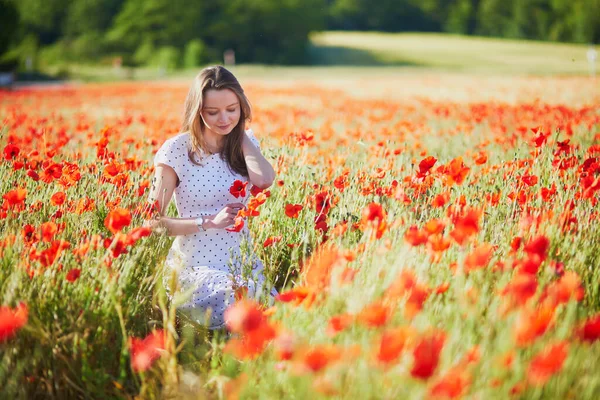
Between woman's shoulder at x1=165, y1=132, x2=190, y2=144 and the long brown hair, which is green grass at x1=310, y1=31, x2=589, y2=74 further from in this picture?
woman's shoulder at x1=165, y1=132, x2=190, y2=144

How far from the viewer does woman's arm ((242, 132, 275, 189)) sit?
267 cm

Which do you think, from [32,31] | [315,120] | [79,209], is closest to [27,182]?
[79,209]

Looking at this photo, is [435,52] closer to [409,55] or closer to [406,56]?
[409,55]

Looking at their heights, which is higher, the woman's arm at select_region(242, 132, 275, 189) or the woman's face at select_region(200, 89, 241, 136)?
the woman's face at select_region(200, 89, 241, 136)

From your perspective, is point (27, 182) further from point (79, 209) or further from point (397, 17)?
point (397, 17)

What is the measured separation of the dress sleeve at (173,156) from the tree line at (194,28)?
4031 cm

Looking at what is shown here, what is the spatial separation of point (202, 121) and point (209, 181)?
0.30 meters

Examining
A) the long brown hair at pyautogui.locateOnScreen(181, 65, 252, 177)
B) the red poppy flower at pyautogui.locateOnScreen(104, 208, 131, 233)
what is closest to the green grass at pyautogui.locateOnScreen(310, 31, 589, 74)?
the long brown hair at pyautogui.locateOnScreen(181, 65, 252, 177)

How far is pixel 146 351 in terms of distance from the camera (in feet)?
4.59

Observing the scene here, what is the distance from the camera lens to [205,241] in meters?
2.69

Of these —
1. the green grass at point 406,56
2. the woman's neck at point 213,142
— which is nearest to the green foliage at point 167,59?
the green grass at point 406,56

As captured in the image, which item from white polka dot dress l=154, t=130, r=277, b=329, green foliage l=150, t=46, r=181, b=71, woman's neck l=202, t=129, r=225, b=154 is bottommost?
white polka dot dress l=154, t=130, r=277, b=329

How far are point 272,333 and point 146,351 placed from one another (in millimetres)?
407

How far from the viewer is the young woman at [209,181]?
8.34 ft
